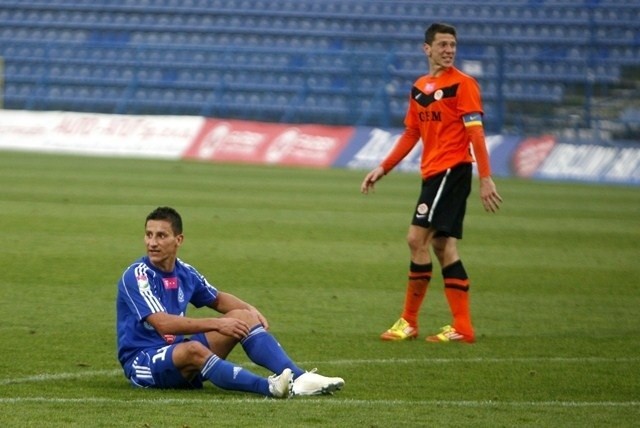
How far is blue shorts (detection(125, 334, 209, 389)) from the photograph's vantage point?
6922mm

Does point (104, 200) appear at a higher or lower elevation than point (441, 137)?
lower

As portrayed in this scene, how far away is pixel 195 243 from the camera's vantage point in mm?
14547

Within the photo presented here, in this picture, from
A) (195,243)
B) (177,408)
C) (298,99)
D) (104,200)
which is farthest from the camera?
(298,99)

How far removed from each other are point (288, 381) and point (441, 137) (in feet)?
10.2

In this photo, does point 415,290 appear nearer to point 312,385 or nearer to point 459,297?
point 459,297

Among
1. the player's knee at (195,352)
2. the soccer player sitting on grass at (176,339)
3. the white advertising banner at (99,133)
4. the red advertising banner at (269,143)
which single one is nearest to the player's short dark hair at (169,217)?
the soccer player sitting on grass at (176,339)

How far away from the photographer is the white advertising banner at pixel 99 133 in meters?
30.5

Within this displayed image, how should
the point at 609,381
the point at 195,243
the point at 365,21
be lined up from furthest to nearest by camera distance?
the point at 365,21 < the point at 195,243 < the point at 609,381

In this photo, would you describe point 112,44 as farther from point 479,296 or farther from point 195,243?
point 479,296

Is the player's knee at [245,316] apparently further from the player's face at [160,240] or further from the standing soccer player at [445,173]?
the standing soccer player at [445,173]

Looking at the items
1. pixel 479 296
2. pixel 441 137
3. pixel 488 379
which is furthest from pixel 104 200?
pixel 488 379

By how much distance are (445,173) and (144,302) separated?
2.98 metres

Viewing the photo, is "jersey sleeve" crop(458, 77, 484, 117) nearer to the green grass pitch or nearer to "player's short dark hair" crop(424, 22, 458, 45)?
"player's short dark hair" crop(424, 22, 458, 45)

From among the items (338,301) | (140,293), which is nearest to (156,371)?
(140,293)
